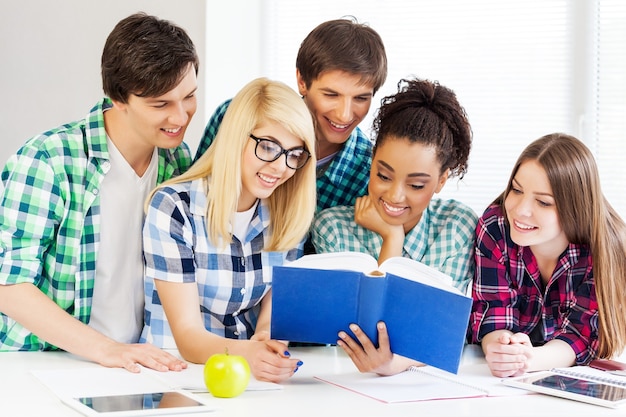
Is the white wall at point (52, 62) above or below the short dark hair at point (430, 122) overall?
above

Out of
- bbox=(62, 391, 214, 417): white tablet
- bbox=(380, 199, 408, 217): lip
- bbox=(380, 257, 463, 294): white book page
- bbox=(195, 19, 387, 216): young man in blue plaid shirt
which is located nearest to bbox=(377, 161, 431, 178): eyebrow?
bbox=(380, 199, 408, 217): lip

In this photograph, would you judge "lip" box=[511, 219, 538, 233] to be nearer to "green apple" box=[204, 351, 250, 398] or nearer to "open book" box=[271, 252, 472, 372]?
"open book" box=[271, 252, 472, 372]

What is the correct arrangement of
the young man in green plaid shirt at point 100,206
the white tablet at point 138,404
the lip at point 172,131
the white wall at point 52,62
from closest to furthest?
the white tablet at point 138,404 → the young man in green plaid shirt at point 100,206 → the lip at point 172,131 → the white wall at point 52,62

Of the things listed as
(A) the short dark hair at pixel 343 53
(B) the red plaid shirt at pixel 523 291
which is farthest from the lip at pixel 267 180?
(B) the red plaid shirt at pixel 523 291

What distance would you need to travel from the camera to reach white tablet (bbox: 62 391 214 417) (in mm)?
1484

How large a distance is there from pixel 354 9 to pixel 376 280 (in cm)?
280

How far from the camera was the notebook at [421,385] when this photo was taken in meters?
1.69

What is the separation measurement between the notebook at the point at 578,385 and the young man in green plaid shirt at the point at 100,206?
81 centimetres

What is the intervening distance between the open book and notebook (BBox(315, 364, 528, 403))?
0.07m

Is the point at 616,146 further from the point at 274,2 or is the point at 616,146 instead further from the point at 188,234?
the point at 188,234

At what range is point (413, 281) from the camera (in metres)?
1.70

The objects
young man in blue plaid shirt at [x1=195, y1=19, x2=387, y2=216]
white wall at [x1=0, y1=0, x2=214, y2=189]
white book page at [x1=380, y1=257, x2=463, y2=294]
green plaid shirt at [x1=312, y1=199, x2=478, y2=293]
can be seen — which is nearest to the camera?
white book page at [x1=380, y1=257, x2=463, y2=294]

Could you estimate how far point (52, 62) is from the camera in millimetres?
3893

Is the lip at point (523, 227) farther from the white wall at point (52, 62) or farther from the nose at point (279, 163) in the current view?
the white wall at point (52, 62)
